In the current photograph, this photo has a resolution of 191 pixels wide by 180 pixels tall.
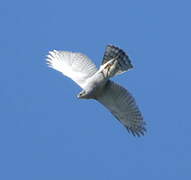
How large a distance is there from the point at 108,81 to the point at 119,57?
1.93ft

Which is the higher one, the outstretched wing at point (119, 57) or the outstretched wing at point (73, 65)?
the outstretched wing at point (73, 65)

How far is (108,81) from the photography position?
14.9 metres

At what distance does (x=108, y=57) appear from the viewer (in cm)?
1487

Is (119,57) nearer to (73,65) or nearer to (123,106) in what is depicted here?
(123,106)

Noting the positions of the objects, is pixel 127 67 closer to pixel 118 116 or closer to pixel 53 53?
pixel 118 116

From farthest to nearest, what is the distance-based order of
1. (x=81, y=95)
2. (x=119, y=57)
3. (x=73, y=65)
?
(x=73, y=65) < (x=81, y=95) < (x=119, y=57)

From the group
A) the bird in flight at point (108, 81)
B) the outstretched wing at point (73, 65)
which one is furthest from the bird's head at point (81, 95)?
the outstretched wing at point (73, 65)

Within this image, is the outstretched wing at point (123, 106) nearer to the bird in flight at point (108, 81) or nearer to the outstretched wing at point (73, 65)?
the bird in flight at point (108, 81)

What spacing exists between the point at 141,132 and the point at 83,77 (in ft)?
5.94

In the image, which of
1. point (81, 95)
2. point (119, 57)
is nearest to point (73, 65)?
point (81, 95)

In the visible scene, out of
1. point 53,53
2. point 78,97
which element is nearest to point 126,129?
point 78,97

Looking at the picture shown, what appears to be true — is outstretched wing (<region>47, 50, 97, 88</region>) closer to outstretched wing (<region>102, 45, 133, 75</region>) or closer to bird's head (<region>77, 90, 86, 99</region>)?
bird's head (<region>77, 90, 86, 99</region>)

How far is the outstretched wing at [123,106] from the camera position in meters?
15.0

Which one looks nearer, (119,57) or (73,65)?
(119,57)
